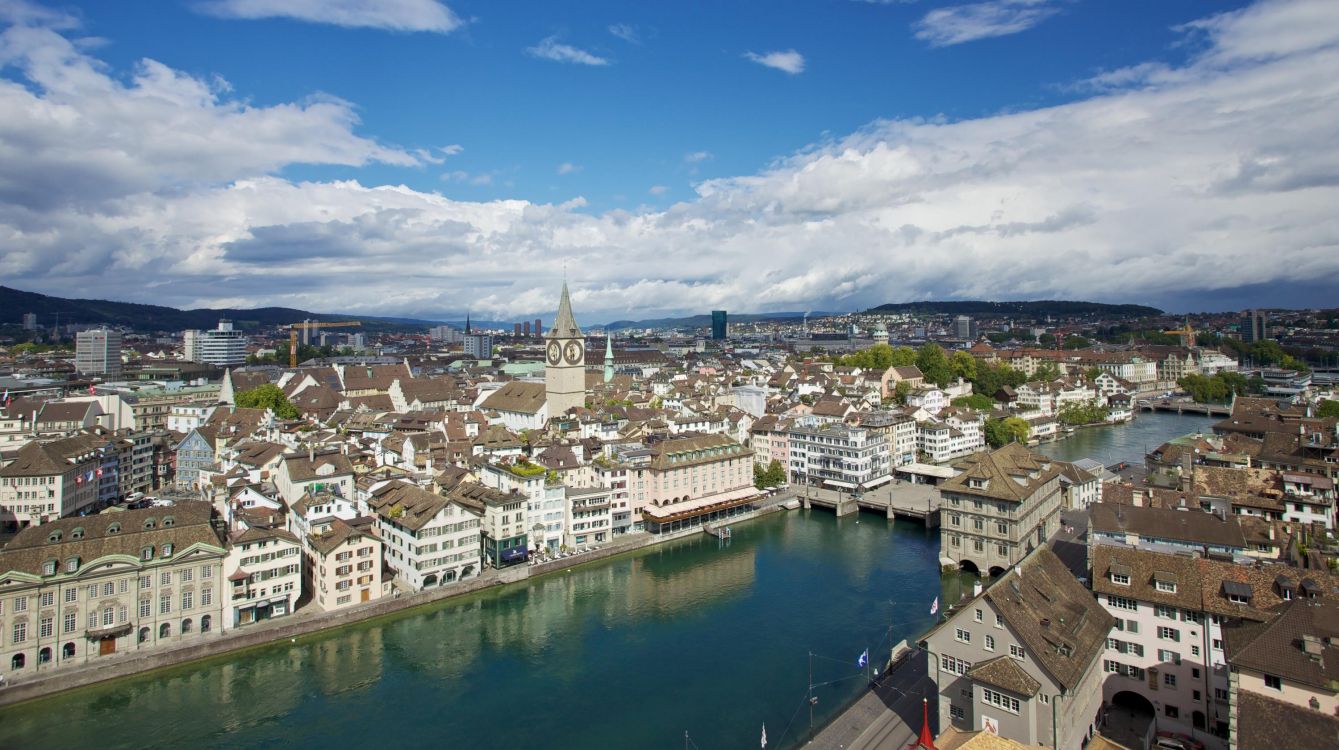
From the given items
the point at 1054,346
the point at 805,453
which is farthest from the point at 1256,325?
the point at 805,453

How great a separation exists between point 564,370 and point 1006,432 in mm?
38071

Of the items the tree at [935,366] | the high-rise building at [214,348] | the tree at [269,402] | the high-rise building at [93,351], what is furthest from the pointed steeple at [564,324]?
the high-rise building at [214,348]

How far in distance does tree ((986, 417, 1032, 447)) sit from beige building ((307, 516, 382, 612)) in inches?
2027

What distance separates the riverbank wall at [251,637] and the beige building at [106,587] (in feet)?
2.38

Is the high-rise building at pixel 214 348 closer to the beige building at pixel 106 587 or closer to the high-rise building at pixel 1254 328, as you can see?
the beige building at pixel 106 587

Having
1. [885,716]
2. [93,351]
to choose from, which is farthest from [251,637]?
[93,351]

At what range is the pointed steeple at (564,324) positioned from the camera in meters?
63.3

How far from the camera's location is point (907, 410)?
5972 centimetres

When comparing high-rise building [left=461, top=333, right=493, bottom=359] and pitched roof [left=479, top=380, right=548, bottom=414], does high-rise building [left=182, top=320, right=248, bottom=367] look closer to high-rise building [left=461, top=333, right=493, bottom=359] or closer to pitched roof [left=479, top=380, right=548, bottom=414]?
high-rise building [left=461, top=333, right=493, bottom=359]

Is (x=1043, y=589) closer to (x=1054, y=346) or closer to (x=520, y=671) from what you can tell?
(x=520, y=671)

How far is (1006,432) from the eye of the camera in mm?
62406

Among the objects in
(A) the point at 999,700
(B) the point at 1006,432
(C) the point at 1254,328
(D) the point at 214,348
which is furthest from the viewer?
(C) the point at 1254,328

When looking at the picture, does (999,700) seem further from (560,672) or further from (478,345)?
(478,345)

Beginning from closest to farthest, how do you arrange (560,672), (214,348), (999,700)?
1. (999,700)
2. (560,672)
3. (214,348)
